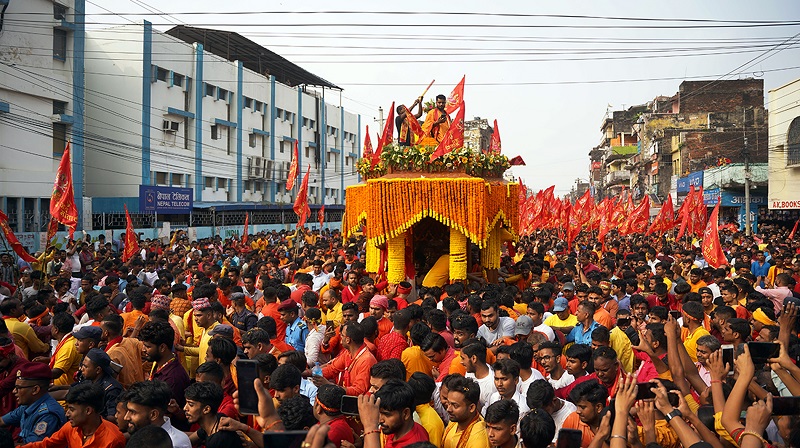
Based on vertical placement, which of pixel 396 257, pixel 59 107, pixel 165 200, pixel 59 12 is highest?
pixel 59 12

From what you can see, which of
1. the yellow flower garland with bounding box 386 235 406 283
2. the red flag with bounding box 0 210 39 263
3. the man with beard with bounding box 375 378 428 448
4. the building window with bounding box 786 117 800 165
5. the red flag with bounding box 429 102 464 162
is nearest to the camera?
the man with beard with bounding box 375 378 428 448

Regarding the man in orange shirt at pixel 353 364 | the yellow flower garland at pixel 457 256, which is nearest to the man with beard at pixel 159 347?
the man in orange shirt at pixel 353 364

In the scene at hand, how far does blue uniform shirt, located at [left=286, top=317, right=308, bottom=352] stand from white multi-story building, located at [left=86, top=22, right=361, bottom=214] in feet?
70.5

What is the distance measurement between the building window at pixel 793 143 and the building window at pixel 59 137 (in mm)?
29065

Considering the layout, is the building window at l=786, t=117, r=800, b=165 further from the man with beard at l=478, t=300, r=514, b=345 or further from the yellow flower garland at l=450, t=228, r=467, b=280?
the man with beard at l=478, t=300, r=514, b=345

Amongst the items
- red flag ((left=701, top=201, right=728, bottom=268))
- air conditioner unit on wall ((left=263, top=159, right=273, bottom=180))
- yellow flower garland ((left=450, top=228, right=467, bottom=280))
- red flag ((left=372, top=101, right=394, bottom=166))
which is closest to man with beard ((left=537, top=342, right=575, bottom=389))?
yellow flower garland ((left=450, top=228, right=467, bottom=280))

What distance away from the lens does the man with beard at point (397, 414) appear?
3795mm

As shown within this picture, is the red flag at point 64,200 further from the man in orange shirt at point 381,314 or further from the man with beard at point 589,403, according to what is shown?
the man with beard at point 589,403

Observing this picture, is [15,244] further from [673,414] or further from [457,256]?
[673,414]

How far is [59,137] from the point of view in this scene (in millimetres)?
24828

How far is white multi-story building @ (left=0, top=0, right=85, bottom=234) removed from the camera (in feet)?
72.6

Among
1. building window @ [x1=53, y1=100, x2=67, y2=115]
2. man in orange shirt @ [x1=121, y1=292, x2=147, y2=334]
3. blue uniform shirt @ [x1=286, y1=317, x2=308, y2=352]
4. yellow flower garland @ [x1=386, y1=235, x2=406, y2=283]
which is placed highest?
building window @ [x1=53, y1=100, x2=67, y2=115]

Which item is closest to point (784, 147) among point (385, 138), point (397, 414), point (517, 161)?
point (517, 161)

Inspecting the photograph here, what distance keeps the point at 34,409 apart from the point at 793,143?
30.0 meters
